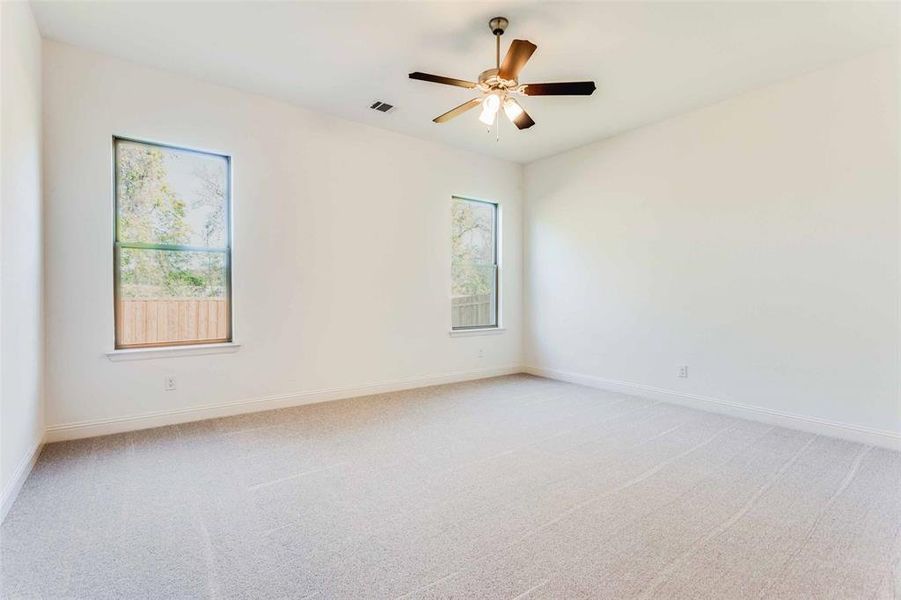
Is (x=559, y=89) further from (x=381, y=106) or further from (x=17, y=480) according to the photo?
(x=17, y=480)

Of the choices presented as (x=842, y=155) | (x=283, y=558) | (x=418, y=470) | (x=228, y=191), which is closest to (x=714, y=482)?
(x=418, y=470)

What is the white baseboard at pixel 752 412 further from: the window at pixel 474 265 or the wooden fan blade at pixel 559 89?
the wooden fan blade at pixel 559 89

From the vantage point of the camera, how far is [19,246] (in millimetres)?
2488

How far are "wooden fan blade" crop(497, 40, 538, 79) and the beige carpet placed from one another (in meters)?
2.58

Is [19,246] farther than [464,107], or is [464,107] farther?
[464,107]

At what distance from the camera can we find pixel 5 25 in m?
2.26

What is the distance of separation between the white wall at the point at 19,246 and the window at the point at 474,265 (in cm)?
385

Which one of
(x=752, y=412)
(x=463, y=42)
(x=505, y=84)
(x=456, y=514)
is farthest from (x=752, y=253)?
(x=456, y=514)

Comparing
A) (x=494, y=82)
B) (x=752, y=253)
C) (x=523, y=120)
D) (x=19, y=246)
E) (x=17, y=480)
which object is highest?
(x=494, y=82)

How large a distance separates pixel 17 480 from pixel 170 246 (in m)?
1.92

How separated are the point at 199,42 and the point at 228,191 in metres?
1.19

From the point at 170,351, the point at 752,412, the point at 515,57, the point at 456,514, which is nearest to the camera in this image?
the point at 456,514

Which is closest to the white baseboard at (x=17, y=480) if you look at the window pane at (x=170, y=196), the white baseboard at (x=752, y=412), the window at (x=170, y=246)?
the window at (x=170, y=246)

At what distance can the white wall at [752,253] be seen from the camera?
3229mm
